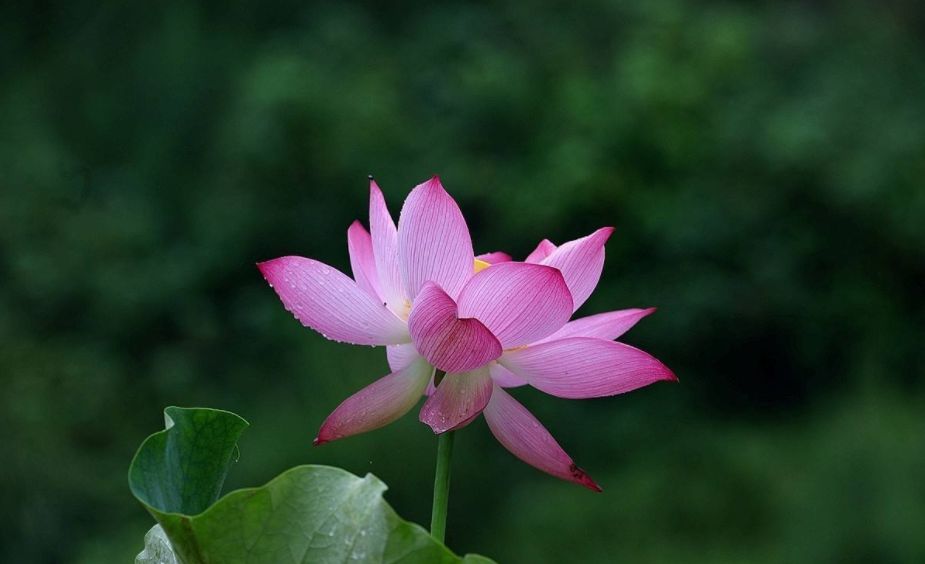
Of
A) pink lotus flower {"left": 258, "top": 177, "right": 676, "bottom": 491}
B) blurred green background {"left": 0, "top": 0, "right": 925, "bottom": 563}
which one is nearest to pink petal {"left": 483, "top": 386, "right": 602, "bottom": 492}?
pink lotus flower {"left": 258, "top": 177, "right": 676, "bottom": 491}

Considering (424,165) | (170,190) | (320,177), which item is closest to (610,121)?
(424,165)

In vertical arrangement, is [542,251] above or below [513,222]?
above

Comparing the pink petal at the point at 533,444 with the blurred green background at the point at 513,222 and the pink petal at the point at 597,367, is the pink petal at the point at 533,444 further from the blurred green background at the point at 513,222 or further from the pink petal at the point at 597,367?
the blurred green background at the point at 513,222

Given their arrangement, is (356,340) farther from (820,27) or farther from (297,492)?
(820,27)

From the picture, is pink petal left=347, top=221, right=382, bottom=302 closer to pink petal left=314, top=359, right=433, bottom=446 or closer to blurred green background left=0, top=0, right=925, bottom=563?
pink petal left=314, top=359, right=433, bottom=446

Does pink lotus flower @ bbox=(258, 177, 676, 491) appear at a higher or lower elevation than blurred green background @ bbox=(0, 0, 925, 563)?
higher

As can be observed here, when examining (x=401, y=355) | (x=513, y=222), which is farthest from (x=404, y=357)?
(x=513, y=222)

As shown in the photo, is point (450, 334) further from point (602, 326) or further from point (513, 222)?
point (513, 222)
